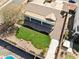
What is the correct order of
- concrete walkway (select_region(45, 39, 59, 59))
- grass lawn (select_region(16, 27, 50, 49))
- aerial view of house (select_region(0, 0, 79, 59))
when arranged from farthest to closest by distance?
grass lawn (select_region(16, 27, 50, 49))
aerial view of house (select_region(0, 0, 79, 59))
concrete walkway (select_region(45, 39, 59, 59))

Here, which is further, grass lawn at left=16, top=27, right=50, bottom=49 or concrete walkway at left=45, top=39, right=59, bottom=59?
grass lawn at left=16, top=27, right=50, bottom=49

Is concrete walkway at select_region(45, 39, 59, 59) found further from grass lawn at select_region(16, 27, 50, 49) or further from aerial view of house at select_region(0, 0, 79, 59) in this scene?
grass lawn at select_region(16, 27, 50, 49)

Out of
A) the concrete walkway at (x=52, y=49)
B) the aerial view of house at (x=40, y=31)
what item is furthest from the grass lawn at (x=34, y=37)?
the concrete walkway at (x=52, y=49)

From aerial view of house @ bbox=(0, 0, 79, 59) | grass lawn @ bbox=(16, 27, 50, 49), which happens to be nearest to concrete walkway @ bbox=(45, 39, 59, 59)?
aerial view of house @ bbox=(0, 0, 79, 59)

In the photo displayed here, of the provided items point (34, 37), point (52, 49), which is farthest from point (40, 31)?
point (52, 49)

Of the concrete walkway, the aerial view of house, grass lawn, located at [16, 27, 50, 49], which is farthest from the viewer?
grass lawn, located at [16, 27, 50, 49]

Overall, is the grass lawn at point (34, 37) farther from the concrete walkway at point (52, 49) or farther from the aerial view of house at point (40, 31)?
the concrete walkway at point (52, 49)

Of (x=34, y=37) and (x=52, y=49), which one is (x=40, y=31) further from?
(x=52, y=49)

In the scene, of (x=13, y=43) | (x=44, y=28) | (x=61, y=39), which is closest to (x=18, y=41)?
(x=13, y=43)
